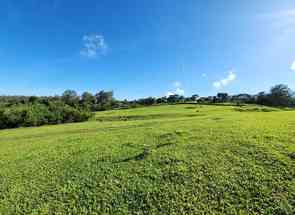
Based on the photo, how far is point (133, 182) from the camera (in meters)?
6.20

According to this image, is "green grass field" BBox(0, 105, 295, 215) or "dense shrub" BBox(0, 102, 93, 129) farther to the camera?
"dense shrub" BBox(0, 102, 93, 129)

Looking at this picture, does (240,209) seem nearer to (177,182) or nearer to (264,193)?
(264,193)

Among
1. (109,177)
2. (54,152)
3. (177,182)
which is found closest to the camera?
(177,182)

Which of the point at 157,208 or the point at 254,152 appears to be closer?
the point at 157,208

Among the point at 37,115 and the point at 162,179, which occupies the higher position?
the point at 37,115

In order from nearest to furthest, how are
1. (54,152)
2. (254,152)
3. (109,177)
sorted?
1. (109,177)
2. (254,152)
3. (54,152)

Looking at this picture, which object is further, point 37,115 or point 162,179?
point 37,115

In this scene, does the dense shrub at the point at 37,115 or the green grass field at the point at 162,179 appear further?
the dense shrub at the point at 37,115

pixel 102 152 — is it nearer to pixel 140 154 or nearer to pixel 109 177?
pixel 140 154

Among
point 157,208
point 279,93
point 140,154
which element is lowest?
point 157,208

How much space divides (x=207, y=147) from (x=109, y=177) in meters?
4.02

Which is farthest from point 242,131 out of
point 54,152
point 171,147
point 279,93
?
point 279,93

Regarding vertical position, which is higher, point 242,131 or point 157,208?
point 242,131

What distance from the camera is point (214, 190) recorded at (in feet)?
18.1
